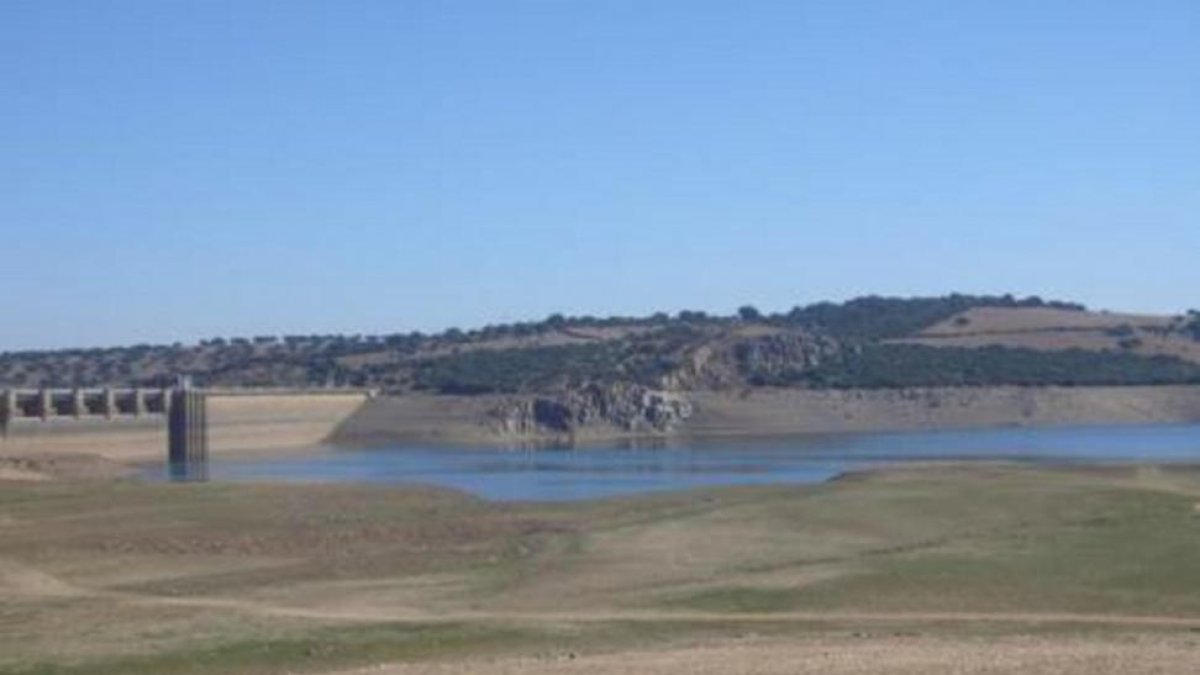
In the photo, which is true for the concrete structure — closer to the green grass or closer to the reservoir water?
the reservoir water

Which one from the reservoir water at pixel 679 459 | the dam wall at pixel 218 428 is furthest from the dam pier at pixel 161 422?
the reservoir water at pixel 679 459

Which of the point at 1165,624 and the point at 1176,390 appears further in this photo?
the point at 1176,390

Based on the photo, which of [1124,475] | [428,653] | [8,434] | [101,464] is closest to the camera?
[428,653]

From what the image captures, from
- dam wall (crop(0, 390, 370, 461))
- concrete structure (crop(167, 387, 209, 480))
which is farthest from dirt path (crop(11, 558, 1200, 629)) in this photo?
concrete structure (crop(167, 387, 209, 480))

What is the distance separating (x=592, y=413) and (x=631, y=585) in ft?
442

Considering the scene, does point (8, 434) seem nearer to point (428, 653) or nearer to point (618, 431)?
point (618, 431)

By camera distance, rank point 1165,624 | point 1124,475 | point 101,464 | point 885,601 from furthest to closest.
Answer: point 101,464 < point 1124,475 < point 885,601 < point 1165,624

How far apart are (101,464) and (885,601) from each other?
282 feet

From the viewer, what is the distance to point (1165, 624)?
110ft

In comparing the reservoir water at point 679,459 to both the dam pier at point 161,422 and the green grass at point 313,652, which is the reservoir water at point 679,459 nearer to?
the dam pier at point 161,422

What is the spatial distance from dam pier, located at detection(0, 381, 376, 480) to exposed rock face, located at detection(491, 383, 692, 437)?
1638 centimetres

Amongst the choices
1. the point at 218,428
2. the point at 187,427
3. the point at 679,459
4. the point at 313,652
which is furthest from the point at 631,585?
the point at 218,428

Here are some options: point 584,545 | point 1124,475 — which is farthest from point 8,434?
point 584,545

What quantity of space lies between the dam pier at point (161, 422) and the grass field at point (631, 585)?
195 ft
